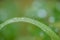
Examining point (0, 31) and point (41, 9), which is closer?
point (0, 31)

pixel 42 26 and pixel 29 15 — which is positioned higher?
pixel 29 15

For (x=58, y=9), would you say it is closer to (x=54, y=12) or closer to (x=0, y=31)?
(x=54, y=12)

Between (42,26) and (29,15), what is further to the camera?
(29,15)

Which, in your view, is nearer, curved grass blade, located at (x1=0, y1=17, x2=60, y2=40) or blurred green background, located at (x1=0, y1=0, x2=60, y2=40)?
curved grass blade, located at (x1=0, y1=17, x2=60, y2=40)

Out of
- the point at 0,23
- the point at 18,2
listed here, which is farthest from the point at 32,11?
the point at 0,23

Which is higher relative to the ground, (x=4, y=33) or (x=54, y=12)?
(x=54, y=12)

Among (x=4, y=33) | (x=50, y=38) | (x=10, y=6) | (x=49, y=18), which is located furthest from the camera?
(x=10, y=6)

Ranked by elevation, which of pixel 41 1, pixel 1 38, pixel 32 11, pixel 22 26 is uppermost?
pixel 41 1

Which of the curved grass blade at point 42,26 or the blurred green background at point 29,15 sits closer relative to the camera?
the curved grass blade at point 42,26
